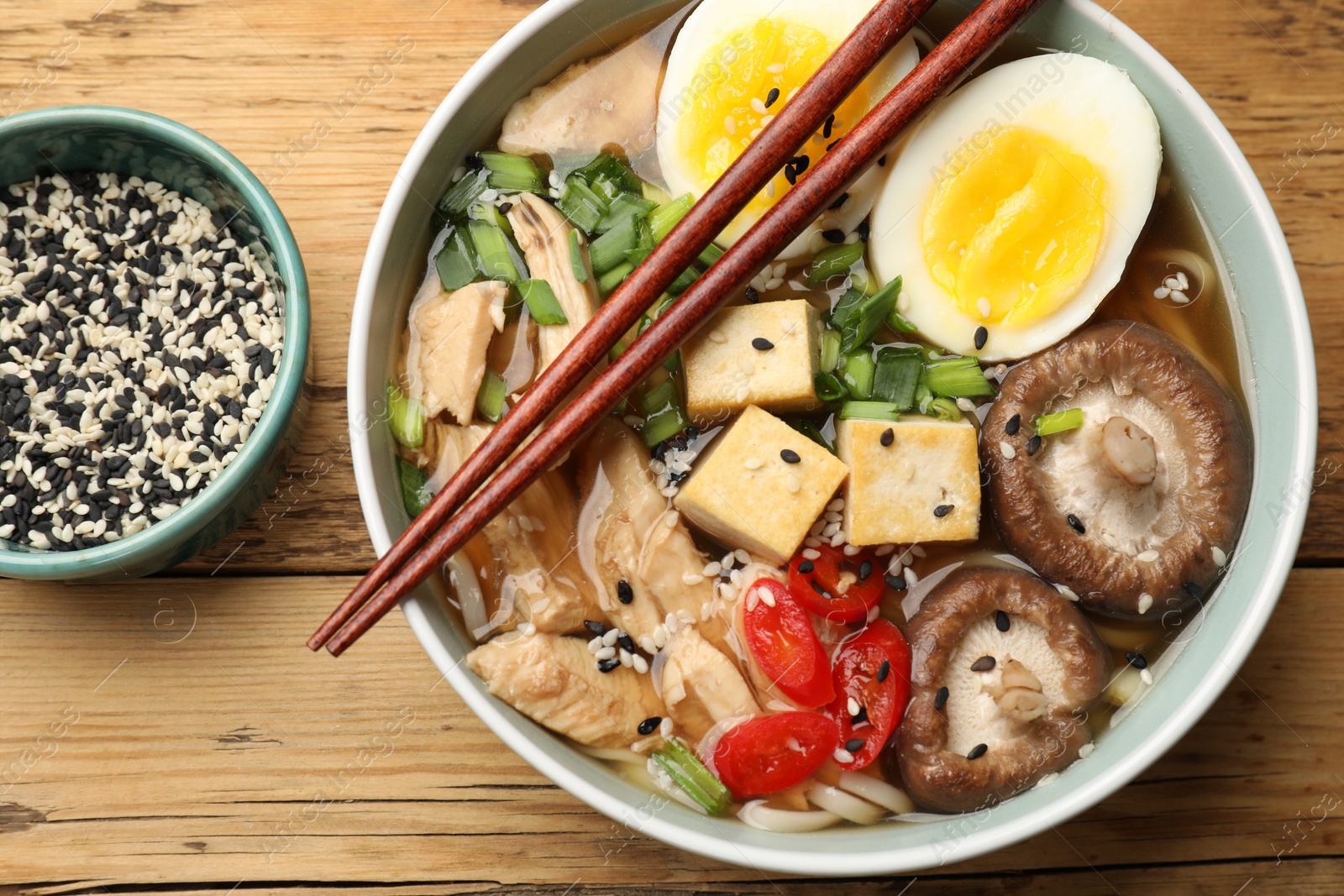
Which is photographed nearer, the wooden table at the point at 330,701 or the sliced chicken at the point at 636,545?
the sliced chicken at the point at 636,545

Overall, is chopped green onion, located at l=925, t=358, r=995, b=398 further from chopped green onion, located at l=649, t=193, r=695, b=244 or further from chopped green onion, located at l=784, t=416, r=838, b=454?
chopped green onion, located at l=649, t=193, r=695, b=244

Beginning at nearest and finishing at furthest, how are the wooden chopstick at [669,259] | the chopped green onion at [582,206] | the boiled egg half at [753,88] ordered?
the wooden chopstick at [669,259]
the boiled egg half at [753,88]
the chopped green onion at [582,206]

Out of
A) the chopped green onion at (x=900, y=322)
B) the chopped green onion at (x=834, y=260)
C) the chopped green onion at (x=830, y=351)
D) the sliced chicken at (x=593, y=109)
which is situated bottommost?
the chopped green onion at (x=830, y=351)

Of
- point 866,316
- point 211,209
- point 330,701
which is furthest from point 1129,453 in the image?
point 211,209

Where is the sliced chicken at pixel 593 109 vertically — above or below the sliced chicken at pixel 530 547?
above

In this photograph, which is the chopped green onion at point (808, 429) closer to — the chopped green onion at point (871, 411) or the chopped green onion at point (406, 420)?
the chopped green onion at point (871, 411)

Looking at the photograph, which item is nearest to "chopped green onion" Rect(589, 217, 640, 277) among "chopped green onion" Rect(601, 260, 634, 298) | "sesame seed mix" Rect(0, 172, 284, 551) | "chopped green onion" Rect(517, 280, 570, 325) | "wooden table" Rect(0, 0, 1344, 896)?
"chopped green onion" Rect(601, 260, 634, 298)

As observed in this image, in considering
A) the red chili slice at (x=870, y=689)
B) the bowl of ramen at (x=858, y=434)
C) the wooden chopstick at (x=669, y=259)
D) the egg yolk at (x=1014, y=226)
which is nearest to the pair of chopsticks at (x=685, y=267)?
the wooden chopstick at (x=669, y=259)
